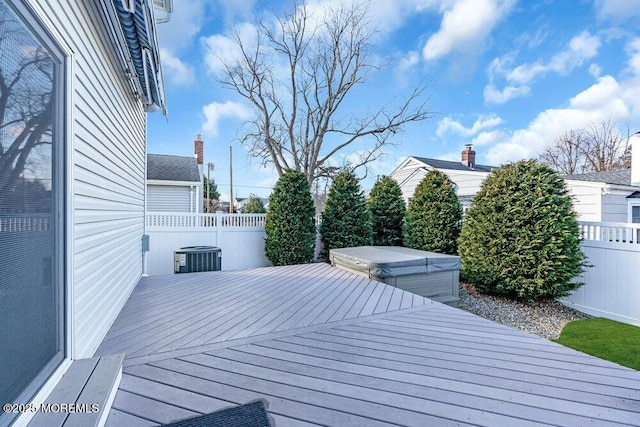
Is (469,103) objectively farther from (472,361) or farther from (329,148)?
(472,361)

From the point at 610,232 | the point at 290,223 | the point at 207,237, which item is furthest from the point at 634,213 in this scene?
the point at 207,237

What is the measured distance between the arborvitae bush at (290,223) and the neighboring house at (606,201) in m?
6.51

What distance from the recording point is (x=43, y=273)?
1.46m

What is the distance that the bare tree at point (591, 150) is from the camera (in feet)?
51.6

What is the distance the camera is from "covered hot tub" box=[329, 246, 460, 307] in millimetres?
4637

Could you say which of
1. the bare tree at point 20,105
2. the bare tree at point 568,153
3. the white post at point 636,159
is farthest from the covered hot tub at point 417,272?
the bare tree at point 568,153

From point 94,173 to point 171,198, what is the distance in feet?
34.1

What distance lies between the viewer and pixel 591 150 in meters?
16.7

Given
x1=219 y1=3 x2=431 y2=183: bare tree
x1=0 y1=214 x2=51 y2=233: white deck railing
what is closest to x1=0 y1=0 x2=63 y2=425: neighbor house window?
x1=0 y1=214 x2=51 y2=233: white deck railing

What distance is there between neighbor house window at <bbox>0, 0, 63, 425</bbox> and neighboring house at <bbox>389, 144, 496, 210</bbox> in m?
9.22

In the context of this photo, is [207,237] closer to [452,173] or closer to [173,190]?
[173,190]

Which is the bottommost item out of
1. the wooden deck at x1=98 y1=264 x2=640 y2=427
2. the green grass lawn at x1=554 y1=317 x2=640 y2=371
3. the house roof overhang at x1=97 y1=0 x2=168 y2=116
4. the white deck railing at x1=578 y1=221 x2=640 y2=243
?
the green grass lawn at x1=554 y1=317 x2=640 y2=371

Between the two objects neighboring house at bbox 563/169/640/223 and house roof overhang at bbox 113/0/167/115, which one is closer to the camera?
house roof overhang at bbox 113/0/167/115

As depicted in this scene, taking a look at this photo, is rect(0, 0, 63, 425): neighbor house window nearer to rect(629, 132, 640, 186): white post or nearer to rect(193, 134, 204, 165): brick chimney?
rect(629, 132, 640, 186): white post
